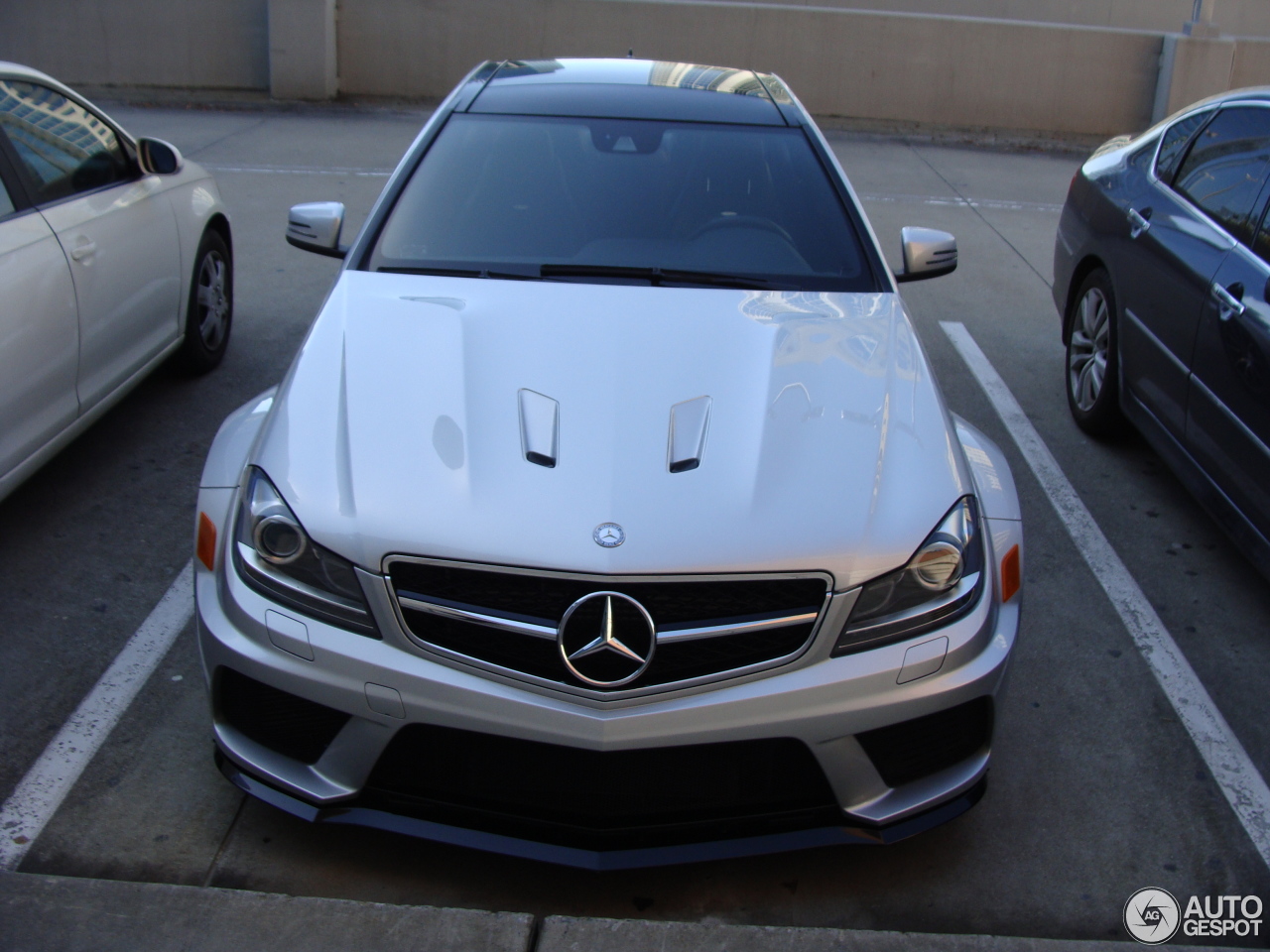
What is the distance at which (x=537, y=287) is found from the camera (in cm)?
344

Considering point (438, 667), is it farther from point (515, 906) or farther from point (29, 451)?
point (29, 451)

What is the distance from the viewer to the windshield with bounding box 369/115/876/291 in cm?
362

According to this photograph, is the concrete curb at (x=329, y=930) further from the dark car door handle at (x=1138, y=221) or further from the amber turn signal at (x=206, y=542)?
the dark car door handle at (x=1138, y=221)

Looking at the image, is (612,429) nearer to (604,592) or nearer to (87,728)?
(604,592)

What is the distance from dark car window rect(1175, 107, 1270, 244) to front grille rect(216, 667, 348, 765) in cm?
365

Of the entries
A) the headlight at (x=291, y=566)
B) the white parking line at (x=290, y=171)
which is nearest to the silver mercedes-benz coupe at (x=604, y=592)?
the headlight at (x=291, y=566)

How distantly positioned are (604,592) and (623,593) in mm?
39

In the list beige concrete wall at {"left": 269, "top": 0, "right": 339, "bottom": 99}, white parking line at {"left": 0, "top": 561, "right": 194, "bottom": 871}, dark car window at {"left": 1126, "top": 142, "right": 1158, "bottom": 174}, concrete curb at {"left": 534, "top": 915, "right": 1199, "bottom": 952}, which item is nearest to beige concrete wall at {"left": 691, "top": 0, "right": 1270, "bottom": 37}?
beige concrete wall at {"left": 269, "top": 0, "right": 339, "bottom": 99}

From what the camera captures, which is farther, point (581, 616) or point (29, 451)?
point (29, 451)

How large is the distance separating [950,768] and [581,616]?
0.95 m

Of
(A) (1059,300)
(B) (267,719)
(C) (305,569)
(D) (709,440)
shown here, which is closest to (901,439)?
(D) (709,440)

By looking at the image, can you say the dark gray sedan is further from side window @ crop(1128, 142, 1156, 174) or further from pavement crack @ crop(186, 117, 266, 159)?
pavement crack @ crop(186, 117, 266, 159)

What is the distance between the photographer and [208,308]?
18.7 feet

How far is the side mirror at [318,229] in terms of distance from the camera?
13.3ft
